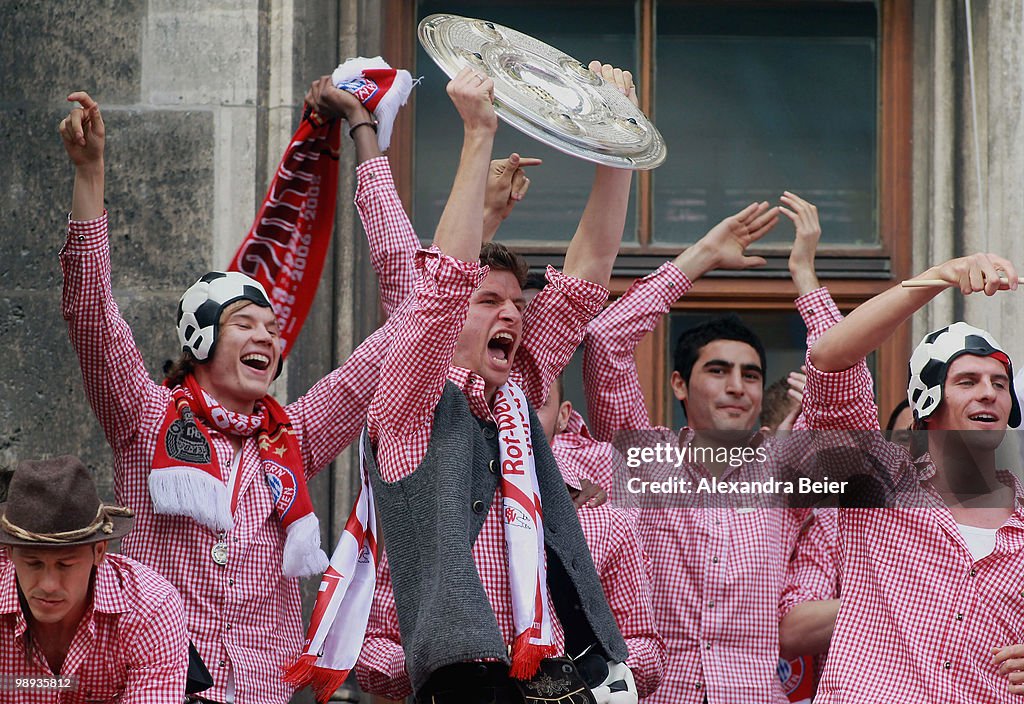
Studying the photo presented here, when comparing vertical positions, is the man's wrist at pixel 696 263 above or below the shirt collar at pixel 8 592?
above

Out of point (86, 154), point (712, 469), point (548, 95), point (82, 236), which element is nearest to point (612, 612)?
point (712, 469)

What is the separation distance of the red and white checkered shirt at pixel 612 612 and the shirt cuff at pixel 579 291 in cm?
59

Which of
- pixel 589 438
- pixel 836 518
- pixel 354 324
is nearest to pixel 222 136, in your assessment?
pixel 354 324

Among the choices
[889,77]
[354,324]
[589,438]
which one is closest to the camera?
[589,438]

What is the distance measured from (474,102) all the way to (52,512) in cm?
142

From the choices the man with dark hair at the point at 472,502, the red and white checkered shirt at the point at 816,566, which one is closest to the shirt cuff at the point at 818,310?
the red and white checkered shirt at the point at 816,566

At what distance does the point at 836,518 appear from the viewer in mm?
5461

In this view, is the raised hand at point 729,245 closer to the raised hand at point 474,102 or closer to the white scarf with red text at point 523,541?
the white scarf with red text at point 523,541

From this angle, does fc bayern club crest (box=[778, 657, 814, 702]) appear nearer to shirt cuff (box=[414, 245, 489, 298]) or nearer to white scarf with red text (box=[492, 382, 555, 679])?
white scarf with red text (box=[492, 382, 555, 679])

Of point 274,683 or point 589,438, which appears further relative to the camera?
point 589,438

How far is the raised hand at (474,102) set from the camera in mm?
4266

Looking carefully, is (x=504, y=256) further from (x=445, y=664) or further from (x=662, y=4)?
(x=662, y=4)

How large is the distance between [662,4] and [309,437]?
7.77 ft

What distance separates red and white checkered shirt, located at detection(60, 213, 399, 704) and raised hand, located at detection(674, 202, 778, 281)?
157cm
